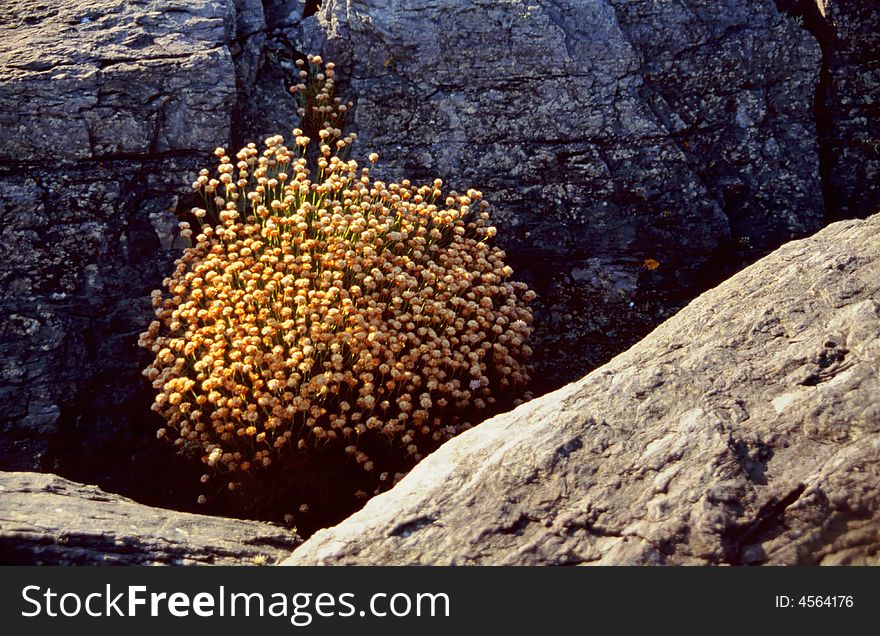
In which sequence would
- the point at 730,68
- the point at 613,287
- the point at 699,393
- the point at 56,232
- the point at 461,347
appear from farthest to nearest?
the point at 730,68, the point at 613,287, the point at 56,232, the point at 461,347, the point at 699,393

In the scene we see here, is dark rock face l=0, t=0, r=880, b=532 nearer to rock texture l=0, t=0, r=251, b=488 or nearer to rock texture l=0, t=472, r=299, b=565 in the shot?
rock texture l=0, t=0, r=251, b=488

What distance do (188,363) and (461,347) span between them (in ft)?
4.94

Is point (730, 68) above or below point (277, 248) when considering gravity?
above

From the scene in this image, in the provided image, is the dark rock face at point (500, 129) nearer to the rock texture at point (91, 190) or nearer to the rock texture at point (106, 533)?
the rock texture at point (91, 190)

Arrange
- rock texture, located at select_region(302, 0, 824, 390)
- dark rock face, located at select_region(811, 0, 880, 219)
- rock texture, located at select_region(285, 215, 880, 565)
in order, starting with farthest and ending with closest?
1. dark rock face, located at select_region(811, 0, 880, 219)
2. rock texture, located at select_region(302, 0, 824, 390)
3. rock texture, located at select_region(285, 215, 880, 565)

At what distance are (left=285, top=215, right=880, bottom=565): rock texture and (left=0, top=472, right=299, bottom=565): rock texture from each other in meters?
0.49

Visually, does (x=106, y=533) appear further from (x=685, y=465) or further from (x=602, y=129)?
(x=602, y=129)

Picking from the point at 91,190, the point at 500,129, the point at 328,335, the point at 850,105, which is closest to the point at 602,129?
the point at 500,129

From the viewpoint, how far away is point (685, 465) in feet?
10.0

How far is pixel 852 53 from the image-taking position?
20.1 feet

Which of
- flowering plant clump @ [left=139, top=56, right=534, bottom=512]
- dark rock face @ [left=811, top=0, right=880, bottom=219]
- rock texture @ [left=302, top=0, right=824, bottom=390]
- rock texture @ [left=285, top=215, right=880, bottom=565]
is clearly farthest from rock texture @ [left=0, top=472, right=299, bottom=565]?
dark rock face @ [left=811, top=0, right=880, bottom=219]

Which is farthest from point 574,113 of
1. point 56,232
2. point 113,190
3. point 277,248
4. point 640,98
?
point 56,232

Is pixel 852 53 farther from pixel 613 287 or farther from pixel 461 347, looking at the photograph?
pixel 461 347

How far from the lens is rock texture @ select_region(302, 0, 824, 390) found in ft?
18.9
